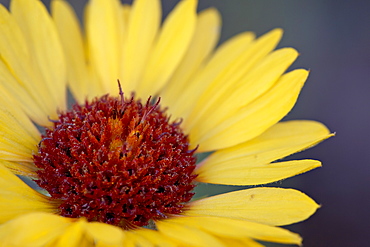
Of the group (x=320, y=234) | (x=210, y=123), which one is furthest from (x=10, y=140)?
(x=320, y=234)

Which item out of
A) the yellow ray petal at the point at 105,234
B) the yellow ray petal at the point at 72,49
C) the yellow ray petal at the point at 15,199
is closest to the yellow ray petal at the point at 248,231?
the yellow ray petal at the point at 105,234

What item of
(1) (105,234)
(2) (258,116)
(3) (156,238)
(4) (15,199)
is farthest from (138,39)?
(1) (105,234)

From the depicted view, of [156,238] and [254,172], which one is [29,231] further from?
[254,172]

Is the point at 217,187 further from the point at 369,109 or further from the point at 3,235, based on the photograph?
the point at 369,109

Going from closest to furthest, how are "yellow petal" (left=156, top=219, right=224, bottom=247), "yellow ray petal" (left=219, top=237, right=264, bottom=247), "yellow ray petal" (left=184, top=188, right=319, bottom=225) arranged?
"yellow petal" (left=156, top=219, right=224, bottom=247) → "yellow ray petal" (left=219, top=237, right=264, bottom=247) → "yellow ray petal" (left=184, top=188, right=319, bottom=225)

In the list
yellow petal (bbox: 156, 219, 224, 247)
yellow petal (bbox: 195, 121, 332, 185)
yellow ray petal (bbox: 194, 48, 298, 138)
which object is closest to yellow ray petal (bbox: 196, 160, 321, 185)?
yellow petal (bbox: 195, 121, 332, 185)

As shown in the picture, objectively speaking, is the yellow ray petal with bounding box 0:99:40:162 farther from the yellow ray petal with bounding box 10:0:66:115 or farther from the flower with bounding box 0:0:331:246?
the yellow ray petal with bounding box 10:0:66:115

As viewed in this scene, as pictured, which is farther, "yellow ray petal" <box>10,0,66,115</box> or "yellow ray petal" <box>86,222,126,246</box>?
"yellow ray petal" <box>10,0,66,115</box>
